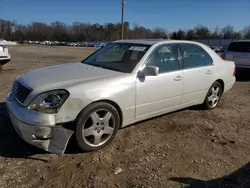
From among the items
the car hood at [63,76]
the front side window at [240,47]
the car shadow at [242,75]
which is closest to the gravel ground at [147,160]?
the car hood at [63,76]

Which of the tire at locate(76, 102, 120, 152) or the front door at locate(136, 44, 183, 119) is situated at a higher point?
the front door at locate(136, 44, 183, 119)

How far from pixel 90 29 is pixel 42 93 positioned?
14153 centimetres

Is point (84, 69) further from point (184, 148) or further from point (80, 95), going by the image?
point (184, 148)

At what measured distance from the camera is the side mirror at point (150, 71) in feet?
12.2

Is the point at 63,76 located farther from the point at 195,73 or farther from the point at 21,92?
the point at 195,73

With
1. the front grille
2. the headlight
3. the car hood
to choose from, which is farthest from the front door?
the front grille

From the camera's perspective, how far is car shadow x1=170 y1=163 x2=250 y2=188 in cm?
277

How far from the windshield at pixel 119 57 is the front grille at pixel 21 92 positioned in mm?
1377

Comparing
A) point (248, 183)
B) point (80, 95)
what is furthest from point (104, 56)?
point (248, 183)

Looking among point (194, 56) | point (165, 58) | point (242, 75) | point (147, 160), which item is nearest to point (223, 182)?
point (147, 160)

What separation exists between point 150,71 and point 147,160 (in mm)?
1346

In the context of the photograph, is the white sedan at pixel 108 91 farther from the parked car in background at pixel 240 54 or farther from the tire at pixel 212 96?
the parked car in background at pixel 240 54

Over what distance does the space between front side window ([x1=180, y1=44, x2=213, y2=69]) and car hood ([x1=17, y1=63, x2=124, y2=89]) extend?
1.54m

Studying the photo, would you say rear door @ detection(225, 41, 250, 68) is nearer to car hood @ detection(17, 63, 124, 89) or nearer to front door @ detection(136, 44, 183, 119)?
front door @ detection(136, 44, 183, 119)
